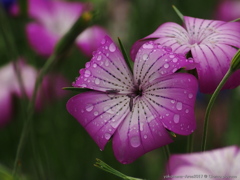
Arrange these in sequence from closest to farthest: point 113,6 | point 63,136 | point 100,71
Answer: point 100,71, point 63,136, point 113,6

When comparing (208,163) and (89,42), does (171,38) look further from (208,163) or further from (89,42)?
(89,42)

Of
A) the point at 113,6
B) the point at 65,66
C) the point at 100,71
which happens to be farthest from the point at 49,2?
the point at 100,71

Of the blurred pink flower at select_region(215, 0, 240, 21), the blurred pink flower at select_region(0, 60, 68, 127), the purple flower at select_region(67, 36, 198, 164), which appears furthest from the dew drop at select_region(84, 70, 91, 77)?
the blurred pink flower at select_region(215, 0, 240, 21)

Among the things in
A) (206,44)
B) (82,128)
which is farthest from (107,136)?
(82,128)

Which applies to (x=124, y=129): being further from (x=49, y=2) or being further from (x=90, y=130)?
(x=49, y=2)

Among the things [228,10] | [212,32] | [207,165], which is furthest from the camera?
[228,10]

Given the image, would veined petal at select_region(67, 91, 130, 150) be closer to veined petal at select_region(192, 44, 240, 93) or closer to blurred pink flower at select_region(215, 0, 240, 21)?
veined petal at select_region(192, 44, 240, 93)
